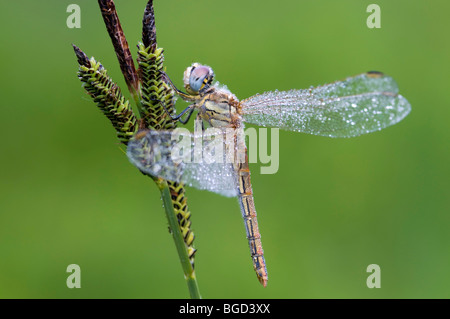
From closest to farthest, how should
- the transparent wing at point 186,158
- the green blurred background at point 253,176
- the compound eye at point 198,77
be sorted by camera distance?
the transparent wing at point 186,158
the compound eye at point 198,77
the green blurred background at point 253,176

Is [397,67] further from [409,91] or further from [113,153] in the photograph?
[113,153]

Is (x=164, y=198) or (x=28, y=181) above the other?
(x=28, y=181)

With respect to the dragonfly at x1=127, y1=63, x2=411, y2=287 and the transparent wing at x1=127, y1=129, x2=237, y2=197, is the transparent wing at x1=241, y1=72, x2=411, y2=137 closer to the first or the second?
the dragonfly at x1=127, y1=63, x2=411, y2=287

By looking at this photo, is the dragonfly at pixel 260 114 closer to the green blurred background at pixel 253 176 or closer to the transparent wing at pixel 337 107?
the transparent wing at pixel 337 107

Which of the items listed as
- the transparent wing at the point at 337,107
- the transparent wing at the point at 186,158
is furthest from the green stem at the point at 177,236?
the transparent wing at the point at 337,107

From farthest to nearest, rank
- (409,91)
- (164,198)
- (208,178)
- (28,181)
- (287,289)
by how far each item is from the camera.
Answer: (409,91) → (28,181) → (287,289) → (208,178) → (164,198)

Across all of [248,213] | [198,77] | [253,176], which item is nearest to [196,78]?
[198,77]

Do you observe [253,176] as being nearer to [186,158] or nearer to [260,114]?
[260,114]

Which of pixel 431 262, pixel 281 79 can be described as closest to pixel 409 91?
pixel 281 79
